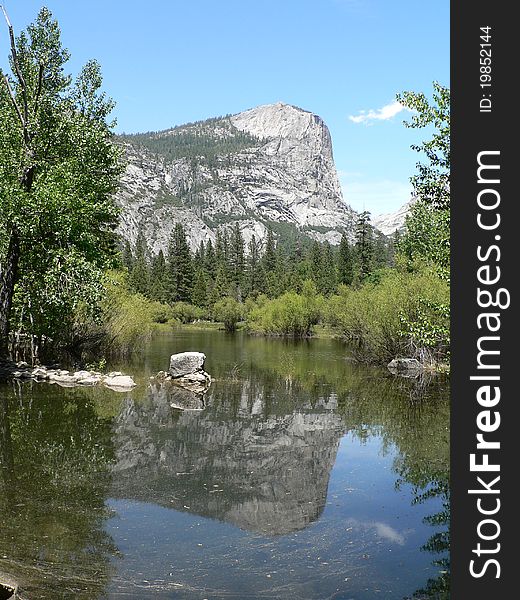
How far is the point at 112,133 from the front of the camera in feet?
77.8

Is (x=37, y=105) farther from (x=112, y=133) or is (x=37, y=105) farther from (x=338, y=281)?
(x=338, y=281)

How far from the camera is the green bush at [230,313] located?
76.2 meters

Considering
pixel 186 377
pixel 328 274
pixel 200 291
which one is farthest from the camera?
pixel 200 291

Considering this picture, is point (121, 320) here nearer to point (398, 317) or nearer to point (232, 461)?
point (398, 317)

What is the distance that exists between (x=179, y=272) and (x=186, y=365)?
69369mm

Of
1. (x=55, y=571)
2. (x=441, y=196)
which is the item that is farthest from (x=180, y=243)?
(x=55, y=571)

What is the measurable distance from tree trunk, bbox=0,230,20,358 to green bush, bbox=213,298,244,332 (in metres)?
55.9

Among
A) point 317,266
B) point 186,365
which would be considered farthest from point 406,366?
point 317,266

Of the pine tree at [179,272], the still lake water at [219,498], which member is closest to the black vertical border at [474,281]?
the still lake water at [219,498]

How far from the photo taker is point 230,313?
7619 centimetres

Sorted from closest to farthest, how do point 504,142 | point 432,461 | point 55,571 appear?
point 504,142
point 55,571
point 432,461

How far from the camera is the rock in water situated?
Answer: 78.7 ft

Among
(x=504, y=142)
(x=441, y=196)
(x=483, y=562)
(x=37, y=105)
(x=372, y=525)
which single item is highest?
(x=37, y=105)

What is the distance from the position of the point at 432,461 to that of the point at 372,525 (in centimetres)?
403
